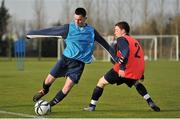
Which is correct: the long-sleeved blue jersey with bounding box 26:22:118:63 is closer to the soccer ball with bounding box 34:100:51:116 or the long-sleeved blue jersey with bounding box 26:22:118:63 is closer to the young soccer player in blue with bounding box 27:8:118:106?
the young soccer player in blue with bounding box 27:8:118:106

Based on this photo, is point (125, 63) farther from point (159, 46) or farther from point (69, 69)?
point (159, 46)

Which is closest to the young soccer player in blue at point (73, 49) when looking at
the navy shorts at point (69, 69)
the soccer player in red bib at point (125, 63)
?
the navy shorts at point (69, 69)

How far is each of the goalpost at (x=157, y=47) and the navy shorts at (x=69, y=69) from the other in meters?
54.6

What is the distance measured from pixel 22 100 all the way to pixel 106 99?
2.18 meters

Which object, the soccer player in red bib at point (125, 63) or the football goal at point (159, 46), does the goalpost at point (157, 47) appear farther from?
the soccer player in red bib at point (125, 63)

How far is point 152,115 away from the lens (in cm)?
997

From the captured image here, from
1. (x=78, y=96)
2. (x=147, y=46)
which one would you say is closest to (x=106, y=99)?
(x=78, y=96)

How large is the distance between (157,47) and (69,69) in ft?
→ 201

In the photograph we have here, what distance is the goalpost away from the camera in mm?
66750

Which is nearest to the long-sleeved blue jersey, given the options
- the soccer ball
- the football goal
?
the soccer ball

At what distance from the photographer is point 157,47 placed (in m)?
71.1

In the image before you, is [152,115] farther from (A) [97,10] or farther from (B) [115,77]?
(A) [97,10]

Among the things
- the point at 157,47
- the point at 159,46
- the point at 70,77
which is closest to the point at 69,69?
the point at 70,77

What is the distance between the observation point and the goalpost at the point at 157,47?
6675 cm
